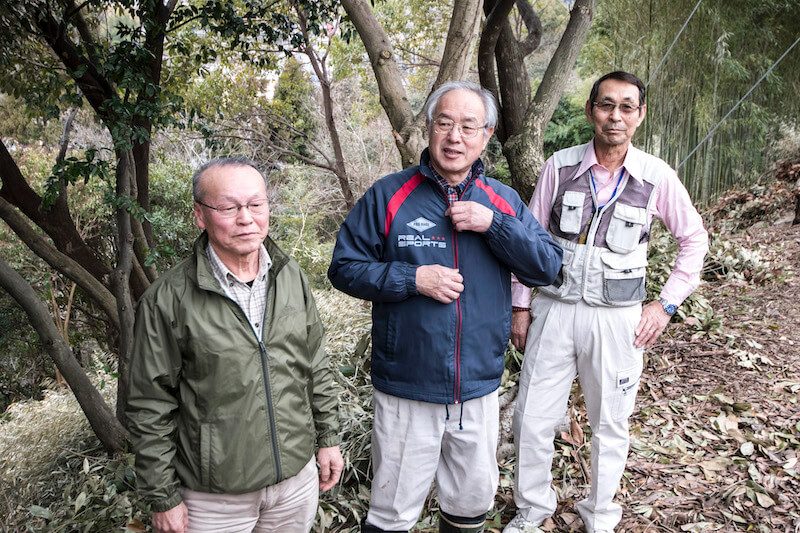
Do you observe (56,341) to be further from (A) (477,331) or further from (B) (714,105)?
(B) (714,105)

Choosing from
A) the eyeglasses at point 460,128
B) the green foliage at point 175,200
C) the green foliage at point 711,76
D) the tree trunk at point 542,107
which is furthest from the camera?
the green foliage at point 175,200

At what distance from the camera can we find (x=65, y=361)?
2.86 metres

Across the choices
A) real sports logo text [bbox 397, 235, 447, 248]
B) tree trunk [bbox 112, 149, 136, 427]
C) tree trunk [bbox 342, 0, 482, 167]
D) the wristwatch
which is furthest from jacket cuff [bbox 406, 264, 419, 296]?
tree trunk [bbox 112, 149, 136, 427]

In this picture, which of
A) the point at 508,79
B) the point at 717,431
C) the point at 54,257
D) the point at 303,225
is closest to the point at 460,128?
the point at 54,257

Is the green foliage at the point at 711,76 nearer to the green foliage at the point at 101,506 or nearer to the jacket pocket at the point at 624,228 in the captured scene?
the jacket pocket at the point at 624,228

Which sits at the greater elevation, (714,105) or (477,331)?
(714,105)

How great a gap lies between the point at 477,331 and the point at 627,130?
955mm

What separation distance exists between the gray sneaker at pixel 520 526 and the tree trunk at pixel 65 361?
2.09 metres

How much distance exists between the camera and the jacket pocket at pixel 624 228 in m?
2.07

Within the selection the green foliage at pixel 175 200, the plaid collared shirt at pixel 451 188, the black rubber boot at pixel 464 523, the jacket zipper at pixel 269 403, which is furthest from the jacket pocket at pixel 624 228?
the green foliage at pixel 175 200

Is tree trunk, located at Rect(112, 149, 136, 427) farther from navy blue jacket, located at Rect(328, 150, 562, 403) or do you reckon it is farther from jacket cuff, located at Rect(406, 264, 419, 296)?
jacket cuff, located at Rect(406, 264, 419, 296)

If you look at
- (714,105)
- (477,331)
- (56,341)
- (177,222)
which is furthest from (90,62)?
(714,105)

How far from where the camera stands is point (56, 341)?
111 inches

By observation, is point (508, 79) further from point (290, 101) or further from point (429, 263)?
point (290, 101)
